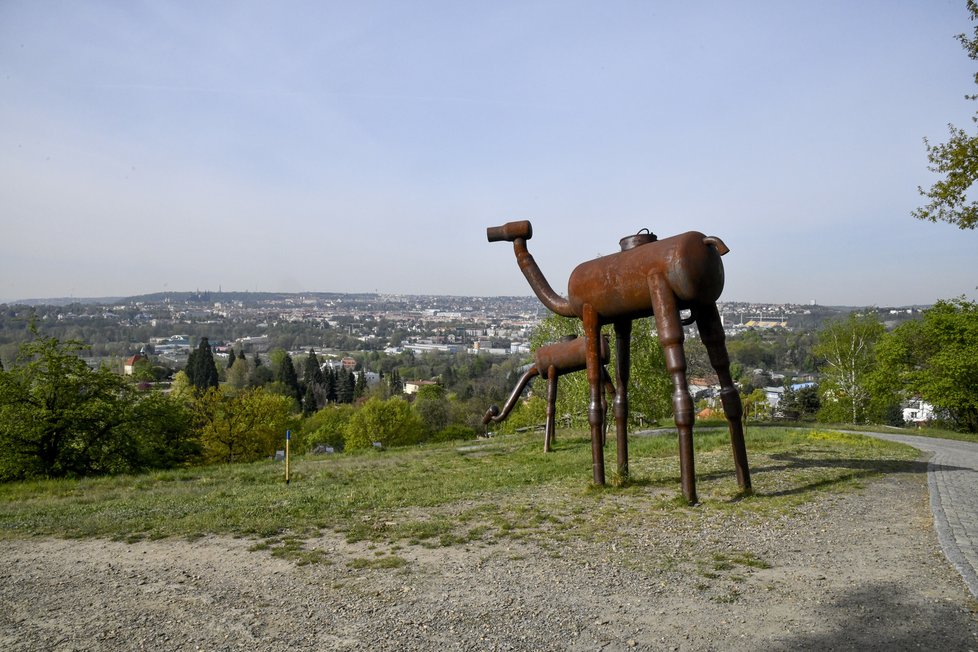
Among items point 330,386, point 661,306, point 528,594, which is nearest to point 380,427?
point 661,306

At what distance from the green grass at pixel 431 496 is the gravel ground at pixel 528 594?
727 mm

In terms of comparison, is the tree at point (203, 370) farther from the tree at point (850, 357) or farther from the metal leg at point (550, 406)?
the metal leg at point (550, 406)

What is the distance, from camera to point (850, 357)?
43531mm

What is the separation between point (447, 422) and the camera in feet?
244

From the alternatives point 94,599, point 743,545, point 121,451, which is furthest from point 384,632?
point 121,451

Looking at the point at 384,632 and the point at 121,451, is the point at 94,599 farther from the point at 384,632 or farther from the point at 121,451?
the point at 121,451

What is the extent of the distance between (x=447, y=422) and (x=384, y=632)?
69.1 meters

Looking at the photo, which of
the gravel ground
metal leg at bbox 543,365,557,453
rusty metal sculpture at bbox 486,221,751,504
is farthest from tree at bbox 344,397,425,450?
the gravel ground

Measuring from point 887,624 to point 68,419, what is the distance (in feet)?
69.4

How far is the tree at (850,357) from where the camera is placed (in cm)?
4334

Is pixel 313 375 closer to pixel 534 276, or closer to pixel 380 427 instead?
pixel 380 427

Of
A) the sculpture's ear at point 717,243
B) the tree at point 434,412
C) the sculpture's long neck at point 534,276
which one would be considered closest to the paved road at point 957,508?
the sculpture's ear at point 717,243

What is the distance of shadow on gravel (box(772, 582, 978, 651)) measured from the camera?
5.26 m

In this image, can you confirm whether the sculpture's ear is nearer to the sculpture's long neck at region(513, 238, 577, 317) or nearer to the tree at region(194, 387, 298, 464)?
the sculpture's long neck at region(513, 238, 577, 317)
